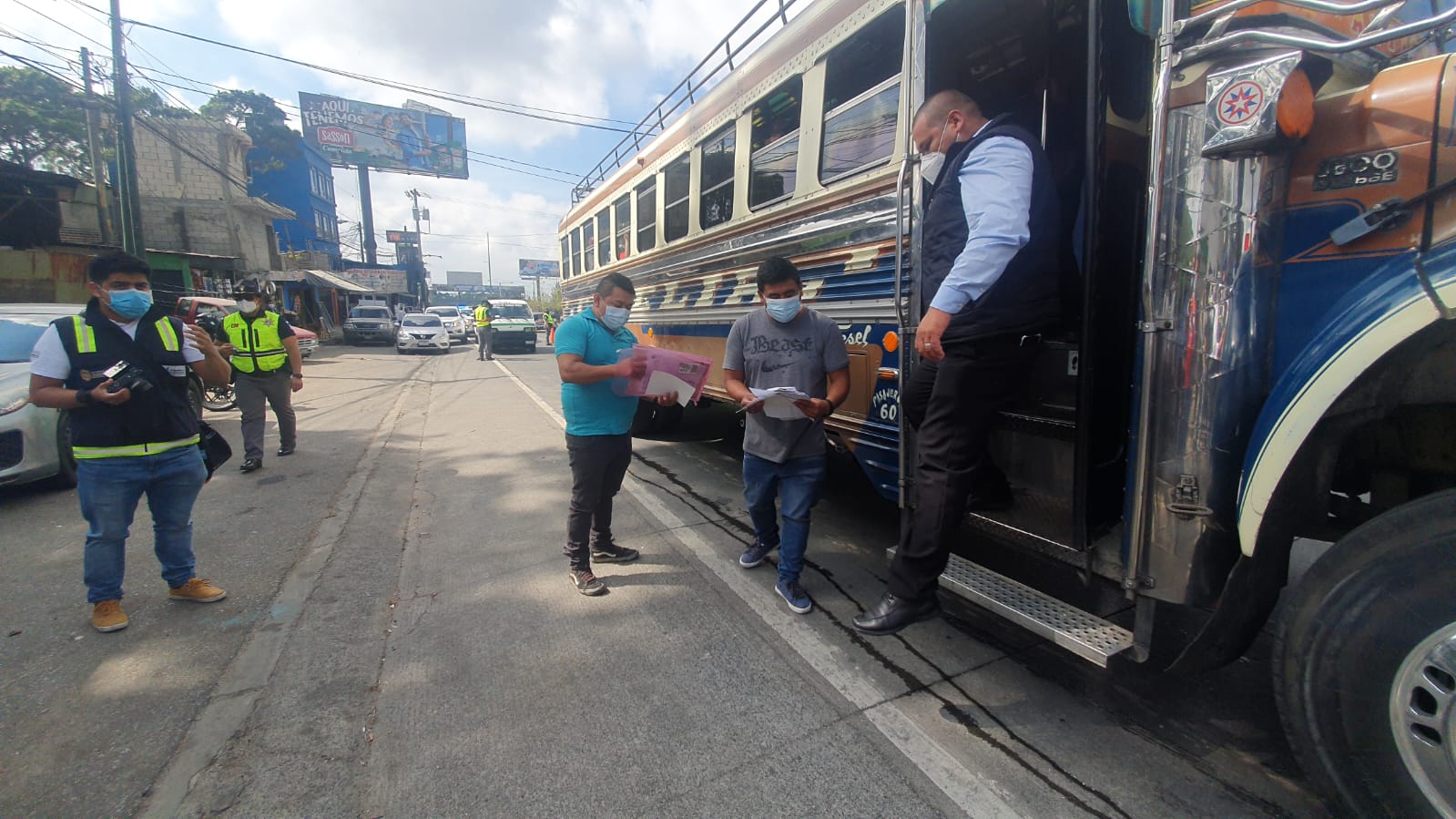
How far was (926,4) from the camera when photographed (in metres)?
2.86

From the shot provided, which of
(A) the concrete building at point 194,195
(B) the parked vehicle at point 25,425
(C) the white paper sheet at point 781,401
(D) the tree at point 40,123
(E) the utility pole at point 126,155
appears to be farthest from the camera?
(A) the concrete building at point 194,195

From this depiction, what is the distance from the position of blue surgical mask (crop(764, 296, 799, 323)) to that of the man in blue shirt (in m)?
0.67

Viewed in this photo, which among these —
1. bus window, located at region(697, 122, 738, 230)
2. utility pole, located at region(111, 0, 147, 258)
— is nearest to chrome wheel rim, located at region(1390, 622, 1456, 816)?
bus window, located at region(697, 122, 738, 230)

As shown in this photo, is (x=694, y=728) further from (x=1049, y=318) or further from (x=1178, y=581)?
(x=1049, y=318)

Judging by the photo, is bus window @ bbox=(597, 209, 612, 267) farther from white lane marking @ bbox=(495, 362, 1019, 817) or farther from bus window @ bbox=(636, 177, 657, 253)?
white lane marking @ bbox=(495, 362, 1019, 817)

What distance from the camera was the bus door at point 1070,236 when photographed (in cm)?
239

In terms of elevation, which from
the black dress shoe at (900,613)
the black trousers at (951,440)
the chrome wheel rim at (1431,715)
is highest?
the black trousers at (951,440)

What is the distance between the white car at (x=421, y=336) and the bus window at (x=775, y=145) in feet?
65.7

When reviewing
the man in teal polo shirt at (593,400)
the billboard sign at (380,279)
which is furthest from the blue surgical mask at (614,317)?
the billboard sign at (380,279)

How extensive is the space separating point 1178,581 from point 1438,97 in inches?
53.3

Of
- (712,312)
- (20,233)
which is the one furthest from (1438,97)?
(20,233)

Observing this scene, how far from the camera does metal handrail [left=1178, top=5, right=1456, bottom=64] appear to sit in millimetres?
1385

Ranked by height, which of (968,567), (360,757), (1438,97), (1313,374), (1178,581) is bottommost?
(360,757)

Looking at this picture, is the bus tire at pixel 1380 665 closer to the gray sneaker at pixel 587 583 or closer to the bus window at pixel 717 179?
the gray sneaker at pixel 587 583
